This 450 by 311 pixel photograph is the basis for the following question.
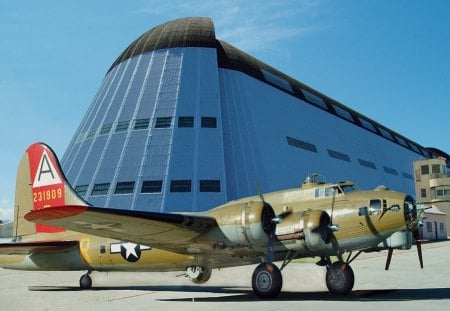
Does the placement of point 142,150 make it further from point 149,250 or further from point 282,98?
point 149,250

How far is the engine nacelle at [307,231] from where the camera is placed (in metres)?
13.6

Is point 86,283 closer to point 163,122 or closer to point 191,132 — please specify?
point 191,132

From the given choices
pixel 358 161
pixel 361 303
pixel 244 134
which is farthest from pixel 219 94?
pixel 361 303

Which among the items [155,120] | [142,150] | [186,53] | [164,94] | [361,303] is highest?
[186,53]

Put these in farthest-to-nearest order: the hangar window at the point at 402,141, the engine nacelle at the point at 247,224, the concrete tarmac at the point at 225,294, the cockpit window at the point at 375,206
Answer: the hangar window at the point at 402,141
the cockpit window at the point at 375,206
the engine nacelle at the point at 247,224
the concrete tarmac at the point at 225,294

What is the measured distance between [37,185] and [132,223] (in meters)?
8.62

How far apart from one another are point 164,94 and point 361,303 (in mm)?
48664

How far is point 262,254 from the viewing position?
15102mm

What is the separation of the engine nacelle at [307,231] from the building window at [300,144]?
1920 inches

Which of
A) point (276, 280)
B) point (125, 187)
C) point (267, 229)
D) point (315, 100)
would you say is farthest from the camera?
point (315, 100)

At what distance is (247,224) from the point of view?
535 inches

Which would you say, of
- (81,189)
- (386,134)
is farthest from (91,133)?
(386,134)

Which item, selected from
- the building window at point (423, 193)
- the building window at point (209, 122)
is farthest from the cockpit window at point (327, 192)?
the building window at point (423, 193)

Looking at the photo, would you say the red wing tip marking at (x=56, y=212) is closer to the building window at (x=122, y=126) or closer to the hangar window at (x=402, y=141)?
the building window at (x=122, y=126)
